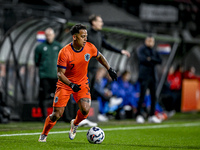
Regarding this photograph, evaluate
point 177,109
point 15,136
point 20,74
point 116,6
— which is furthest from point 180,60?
point 116,6

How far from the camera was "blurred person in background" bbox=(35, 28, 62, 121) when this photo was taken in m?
10.8

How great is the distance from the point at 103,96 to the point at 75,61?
593cm

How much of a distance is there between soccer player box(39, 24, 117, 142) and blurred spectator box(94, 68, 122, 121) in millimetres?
5364

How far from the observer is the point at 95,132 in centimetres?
723

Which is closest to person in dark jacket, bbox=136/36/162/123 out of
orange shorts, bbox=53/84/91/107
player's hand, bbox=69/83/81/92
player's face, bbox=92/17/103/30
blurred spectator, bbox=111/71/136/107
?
blurred spectator, bbox=111/71/136/107

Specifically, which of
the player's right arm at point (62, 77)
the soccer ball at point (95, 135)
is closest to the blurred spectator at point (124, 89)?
the soccer ball at point (95, 135)

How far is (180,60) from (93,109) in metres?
7.53

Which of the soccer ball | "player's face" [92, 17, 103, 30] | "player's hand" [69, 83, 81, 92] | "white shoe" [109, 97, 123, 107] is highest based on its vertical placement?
"player's face" [92, 17, 103, 30]

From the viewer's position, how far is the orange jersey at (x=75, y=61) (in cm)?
707

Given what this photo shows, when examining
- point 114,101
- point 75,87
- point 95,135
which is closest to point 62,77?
point 75,87

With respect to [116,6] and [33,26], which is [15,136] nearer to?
[33,26]

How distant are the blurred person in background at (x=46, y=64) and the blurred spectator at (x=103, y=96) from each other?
2.26 m

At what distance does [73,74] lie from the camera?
7348 mm

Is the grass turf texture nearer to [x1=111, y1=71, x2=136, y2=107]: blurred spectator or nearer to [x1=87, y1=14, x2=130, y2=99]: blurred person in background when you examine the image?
[x1=87, y1=14, x2=130, y2=99]: blurred person in background
